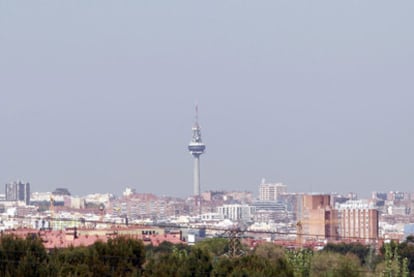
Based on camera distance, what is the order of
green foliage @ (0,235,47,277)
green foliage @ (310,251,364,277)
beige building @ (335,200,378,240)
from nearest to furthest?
1. green foliage @ (0,235,47,277)
2. green foliage @ (310,251,364,277)
3. beige building @ (335,200,378,240)

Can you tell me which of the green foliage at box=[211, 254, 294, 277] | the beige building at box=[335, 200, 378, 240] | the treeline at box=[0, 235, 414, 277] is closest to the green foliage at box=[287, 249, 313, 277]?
the treeline at box=[0, 235, 414, 277]

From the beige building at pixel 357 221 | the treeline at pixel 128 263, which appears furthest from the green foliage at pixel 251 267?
the beige building at pixel 357 221

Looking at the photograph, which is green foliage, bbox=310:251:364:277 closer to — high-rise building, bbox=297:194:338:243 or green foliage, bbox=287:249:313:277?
green foliage, bbox=287:249:313:277

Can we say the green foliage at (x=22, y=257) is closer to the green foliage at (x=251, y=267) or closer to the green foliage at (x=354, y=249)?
the green foliage at (x=251, y=267)

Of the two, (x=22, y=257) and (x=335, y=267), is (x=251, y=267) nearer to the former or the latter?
(x=22, y=257)

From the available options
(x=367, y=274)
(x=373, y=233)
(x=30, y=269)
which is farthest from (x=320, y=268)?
(x=373, y=233)

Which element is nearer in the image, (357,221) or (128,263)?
(128,263)

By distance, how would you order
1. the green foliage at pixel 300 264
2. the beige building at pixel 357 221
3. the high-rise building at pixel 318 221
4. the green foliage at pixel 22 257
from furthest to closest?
the beige building at pixel 357 221, the high-rise building at pixel 318 221, the green foliage at pixel 300 264, the green foliage at pixel 22 257

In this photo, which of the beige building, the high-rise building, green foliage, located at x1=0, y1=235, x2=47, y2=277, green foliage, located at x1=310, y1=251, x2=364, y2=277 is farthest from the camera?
the beige building

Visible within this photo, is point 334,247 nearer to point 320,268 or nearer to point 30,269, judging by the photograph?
point 320,268

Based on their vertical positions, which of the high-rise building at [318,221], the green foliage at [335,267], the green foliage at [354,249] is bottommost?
the green foliage at [335,267]

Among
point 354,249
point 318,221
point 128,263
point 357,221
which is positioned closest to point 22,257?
point 128,263

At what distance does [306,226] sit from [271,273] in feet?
466

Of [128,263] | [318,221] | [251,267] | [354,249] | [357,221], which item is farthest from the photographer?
[357,221]
